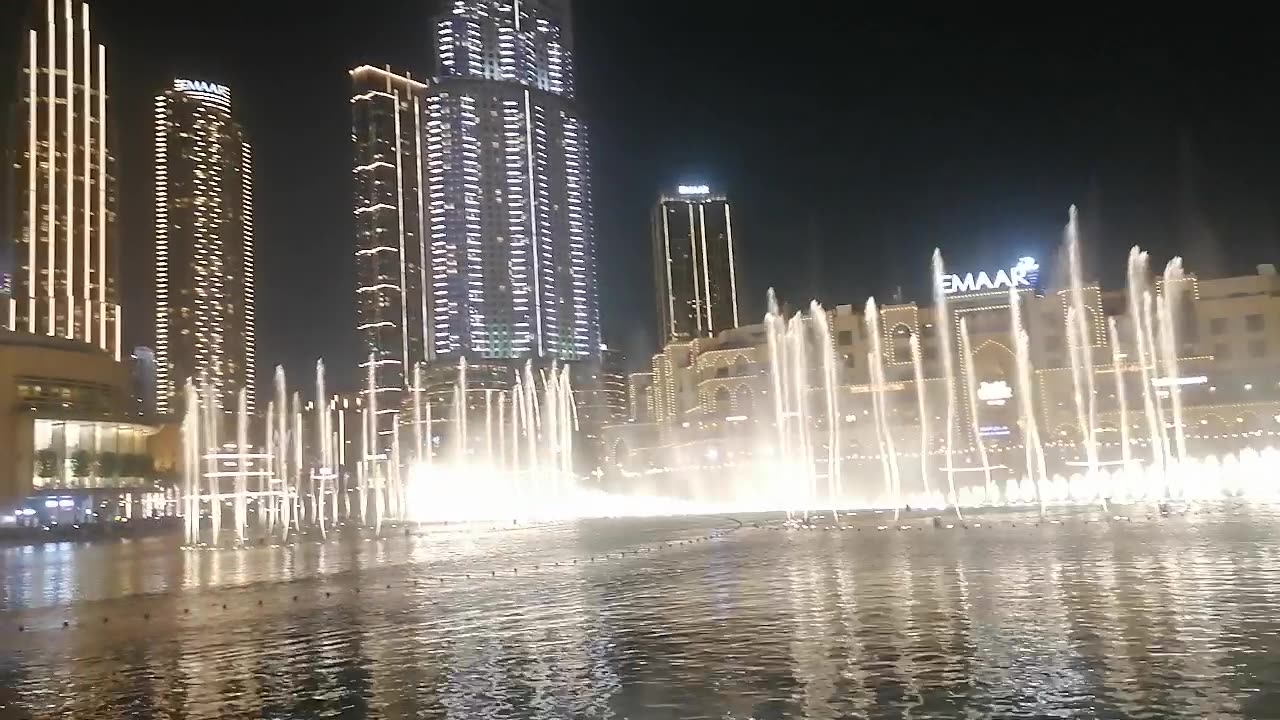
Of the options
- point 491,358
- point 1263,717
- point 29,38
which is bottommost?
point 1263,717

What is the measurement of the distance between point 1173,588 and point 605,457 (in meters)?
116

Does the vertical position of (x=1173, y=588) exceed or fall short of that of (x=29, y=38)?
it falls short

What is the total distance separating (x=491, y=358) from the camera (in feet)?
562

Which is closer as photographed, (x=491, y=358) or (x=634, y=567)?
(x=634, y=567)

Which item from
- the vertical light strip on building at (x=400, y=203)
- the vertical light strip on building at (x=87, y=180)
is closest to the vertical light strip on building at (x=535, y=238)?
the vertical light strip on building at (x=400, y=203)

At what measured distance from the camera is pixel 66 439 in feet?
313

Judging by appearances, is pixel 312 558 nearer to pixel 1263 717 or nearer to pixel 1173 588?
A: pixel 1173 588

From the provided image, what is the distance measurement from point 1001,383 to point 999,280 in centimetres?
985

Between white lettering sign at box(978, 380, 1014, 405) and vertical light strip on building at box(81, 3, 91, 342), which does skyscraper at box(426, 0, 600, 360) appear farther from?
white lettering sign at box(978, 380, 1014, 405)

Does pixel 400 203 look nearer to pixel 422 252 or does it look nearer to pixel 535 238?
pixel 422 252

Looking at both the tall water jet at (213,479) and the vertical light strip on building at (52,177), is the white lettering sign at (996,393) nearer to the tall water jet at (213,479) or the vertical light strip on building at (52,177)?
the tall water jet at (213,479)

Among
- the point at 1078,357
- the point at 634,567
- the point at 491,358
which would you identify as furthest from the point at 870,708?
the point at 491,358

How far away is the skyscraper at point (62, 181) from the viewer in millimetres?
148375

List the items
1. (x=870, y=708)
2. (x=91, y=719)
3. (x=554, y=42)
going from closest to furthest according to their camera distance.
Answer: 1. (x=870, y=708)
2. (x=91, y=719)
3. (x=554, y=42)
